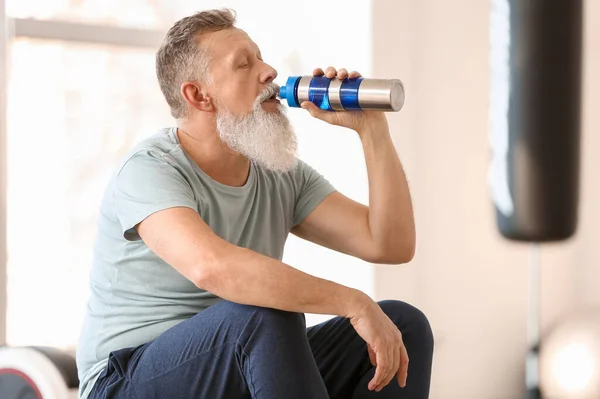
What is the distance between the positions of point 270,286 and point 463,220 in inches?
57.2

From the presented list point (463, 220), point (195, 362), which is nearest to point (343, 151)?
point (463, 220)

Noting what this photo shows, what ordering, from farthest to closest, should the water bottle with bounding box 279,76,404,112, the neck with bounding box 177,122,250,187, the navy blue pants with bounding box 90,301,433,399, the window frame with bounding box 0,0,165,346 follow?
1. the window frame with bounding box 0,0,165,346
2. the neck with bounding box 177,122,250,187
3. the water bottle with bounding box 279,76,404,112
4. the navy blue pants with bounding box 90,301,433,399

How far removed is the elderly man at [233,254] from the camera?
1.25 metres

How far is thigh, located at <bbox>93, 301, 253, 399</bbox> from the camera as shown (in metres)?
1.25

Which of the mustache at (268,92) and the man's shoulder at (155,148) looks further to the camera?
the mustache at (268,92)

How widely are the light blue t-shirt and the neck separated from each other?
27 millimetres

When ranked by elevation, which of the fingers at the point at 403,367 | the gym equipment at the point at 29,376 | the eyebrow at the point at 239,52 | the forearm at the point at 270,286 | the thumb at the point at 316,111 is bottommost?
the gym equipment at the point at 29,376

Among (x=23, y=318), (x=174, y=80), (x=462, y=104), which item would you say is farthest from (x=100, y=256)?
(x=462, y=104)

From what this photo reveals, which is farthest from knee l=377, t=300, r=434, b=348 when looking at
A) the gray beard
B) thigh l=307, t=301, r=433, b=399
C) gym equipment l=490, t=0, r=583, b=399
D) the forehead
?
gym equipment l=490, t=0, r=583, b=399

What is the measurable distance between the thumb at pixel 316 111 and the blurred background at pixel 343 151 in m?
0.82

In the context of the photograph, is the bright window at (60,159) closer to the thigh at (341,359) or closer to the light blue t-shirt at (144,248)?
the light blue t-shirt at (144,248)

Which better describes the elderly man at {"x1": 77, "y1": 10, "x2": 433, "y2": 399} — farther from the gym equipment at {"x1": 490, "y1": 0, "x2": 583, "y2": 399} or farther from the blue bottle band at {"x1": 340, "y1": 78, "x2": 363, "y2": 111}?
the gym equipment at {"x1": 490, "y1": 0, "x2": 583, "y2": 399}

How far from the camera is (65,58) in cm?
208

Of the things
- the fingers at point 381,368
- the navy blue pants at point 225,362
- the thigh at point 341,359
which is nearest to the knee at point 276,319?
the navy blue pants at point 225,362
